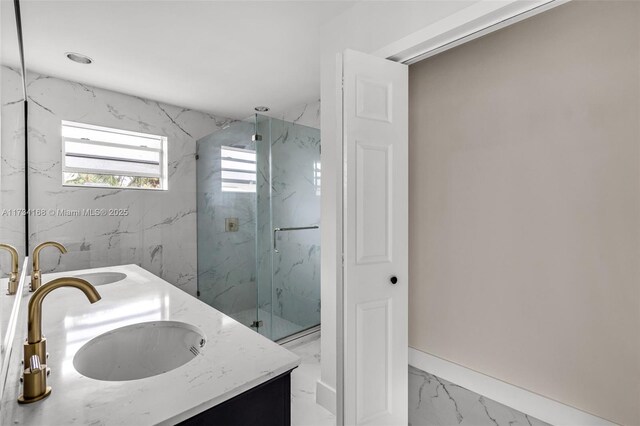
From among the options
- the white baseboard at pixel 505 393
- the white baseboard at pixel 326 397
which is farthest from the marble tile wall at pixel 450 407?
the white baseboard at pixel 326 397

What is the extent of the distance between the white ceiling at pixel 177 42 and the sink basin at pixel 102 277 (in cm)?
68

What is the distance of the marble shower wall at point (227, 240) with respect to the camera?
2279mm

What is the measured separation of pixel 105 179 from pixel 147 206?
0.75ft

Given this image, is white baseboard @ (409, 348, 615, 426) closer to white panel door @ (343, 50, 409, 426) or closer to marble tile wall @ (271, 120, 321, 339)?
white panel door @ (343, 50, 409, 426)

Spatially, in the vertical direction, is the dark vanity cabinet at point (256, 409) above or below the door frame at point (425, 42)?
below

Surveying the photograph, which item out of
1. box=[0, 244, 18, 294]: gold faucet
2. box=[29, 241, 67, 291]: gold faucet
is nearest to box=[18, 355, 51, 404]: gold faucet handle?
box=[0, 244, 18, 294]: gold faucet

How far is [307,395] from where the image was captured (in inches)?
77.5

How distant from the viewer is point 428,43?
4.57 feet

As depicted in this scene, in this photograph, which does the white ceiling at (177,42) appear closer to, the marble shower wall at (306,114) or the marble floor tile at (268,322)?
the marble shower wall at (306,114)

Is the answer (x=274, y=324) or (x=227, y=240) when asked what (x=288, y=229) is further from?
(x=274, y=324)

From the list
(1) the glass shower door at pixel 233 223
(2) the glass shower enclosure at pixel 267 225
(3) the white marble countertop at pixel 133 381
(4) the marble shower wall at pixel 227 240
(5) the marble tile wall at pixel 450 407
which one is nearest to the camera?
(3) the white marble countertop at pixel 133 381

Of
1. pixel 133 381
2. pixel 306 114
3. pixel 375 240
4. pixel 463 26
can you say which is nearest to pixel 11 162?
pixel 133 381

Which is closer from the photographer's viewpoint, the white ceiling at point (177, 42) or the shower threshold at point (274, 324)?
the white ceiling at point (177, 42)

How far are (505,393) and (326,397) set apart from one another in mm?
950
